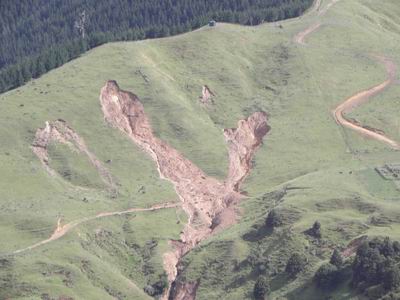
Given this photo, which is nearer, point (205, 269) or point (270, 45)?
point (205, 269)

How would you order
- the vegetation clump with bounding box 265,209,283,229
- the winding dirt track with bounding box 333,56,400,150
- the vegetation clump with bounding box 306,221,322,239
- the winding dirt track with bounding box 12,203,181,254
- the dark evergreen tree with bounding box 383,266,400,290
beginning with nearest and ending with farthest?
the dark evergreen tree with bounding box 383,266,400,290 → the vegetation clump with bounding box 306,221,322,239 → the winding dirt track with bounding box 12,203,181,254 → the vegetation clump with bounding box 265,209,283,229 → the winding dirt track with bounding box 333,56,400,150

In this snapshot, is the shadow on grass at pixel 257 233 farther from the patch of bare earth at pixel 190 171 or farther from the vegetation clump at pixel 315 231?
the patch of bare earth at pixel 190 171

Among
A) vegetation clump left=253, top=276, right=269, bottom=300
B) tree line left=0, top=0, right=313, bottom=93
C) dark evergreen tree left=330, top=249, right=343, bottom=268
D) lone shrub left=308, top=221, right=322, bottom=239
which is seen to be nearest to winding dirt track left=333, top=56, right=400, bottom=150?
tree line left=0, top=0, right=313, bottom=93

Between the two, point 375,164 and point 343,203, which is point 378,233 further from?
point 375,164

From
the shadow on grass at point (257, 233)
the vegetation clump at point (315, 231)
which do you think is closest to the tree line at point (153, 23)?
the shadow on grass at point (257, 233)

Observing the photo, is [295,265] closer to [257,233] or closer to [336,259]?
[336,259]

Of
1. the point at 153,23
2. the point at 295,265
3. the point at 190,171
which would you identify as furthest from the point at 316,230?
the point at 153,23

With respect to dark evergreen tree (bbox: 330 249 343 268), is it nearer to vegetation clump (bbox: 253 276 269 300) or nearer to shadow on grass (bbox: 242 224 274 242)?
vegetation clump (bbox: 253 276 269 300)

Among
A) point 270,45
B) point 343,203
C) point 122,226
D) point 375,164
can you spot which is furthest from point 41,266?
point 270,45
